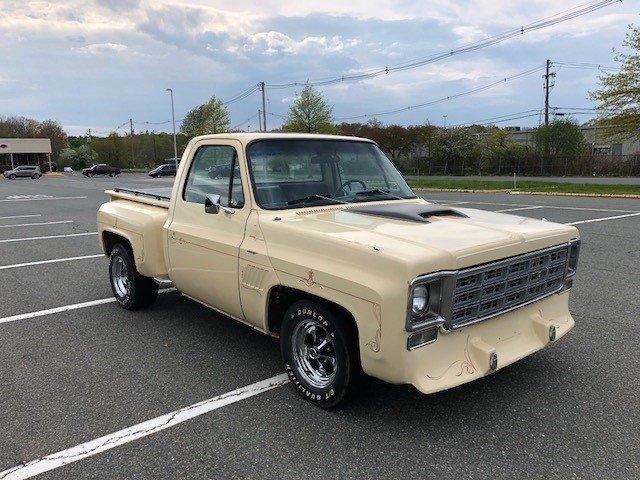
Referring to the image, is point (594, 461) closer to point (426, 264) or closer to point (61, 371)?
point (426, 264)

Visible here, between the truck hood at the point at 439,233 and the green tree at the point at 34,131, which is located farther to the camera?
the green tree at the point at 34,131

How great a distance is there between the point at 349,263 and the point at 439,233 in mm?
653

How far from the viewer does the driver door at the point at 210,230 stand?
4.10 metres

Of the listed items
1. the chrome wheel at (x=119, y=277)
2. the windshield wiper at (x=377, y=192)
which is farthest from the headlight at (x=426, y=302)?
the chrome wheel at (x=119, y=277)

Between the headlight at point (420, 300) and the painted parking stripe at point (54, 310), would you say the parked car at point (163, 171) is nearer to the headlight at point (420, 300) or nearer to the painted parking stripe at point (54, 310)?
the painted parking stripe at point (54, 310)

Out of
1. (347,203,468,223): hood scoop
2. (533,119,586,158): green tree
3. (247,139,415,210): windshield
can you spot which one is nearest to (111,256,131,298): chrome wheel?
(247,139,415,210): windshield

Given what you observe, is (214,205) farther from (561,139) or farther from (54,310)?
(561,139)

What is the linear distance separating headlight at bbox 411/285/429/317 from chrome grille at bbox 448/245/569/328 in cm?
16

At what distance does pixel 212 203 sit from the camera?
13.7 ft

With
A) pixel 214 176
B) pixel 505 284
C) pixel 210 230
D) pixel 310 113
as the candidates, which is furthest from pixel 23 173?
pixel 505 284

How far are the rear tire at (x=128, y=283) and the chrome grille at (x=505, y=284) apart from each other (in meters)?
3.66

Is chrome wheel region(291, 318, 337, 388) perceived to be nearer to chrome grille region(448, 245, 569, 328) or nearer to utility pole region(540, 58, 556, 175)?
chrome grille region(448, 245, 569, 328)

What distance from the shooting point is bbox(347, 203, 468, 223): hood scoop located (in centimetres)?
374

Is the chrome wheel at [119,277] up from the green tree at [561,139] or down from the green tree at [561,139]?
down
